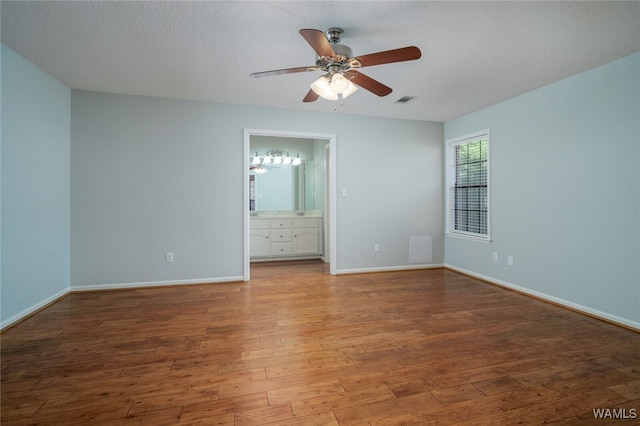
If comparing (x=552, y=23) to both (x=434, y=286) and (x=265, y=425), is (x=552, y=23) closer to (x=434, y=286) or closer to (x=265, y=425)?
(x=434, y=286)

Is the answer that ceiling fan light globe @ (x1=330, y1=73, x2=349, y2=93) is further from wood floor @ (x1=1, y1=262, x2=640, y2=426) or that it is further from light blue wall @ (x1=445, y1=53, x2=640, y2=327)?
light blue wall @ (x1=445, y1=53, x2=640, y2=327)

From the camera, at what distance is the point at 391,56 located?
208cm

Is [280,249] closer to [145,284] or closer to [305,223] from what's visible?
[305,223]

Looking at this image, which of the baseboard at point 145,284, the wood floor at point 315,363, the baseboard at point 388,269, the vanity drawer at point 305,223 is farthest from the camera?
the vanity drawer at point 305,223

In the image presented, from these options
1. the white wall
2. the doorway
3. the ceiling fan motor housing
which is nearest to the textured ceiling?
the ceiling fan motor housing

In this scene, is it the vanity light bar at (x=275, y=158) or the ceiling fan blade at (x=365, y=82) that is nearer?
the ceiling fan blade at (x=365, y=82)

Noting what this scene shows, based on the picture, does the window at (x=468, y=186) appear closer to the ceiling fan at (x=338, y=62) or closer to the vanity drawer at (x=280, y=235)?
the ceiling fan at (x=338, y=62)

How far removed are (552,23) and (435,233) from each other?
11.1 ft

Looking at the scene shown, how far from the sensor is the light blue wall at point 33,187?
2.73 m

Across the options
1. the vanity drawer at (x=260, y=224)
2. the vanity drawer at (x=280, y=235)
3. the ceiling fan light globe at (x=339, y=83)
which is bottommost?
Answer: the vanity drawer at (x=280, y=235)

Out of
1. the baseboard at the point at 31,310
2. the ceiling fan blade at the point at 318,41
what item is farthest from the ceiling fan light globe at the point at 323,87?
the baseboard at the point at 31,310

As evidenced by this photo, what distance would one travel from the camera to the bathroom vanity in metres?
5.83

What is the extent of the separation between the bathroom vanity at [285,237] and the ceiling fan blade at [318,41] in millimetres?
4077

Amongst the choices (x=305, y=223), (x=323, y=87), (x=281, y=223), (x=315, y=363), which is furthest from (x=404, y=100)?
(x=315, y=363)
